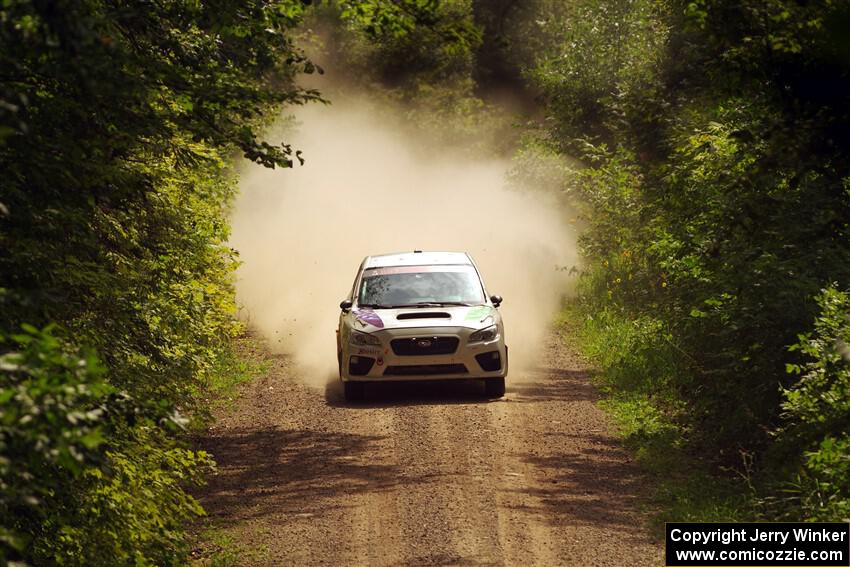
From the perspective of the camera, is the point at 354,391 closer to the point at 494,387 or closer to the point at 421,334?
the point at 421,334

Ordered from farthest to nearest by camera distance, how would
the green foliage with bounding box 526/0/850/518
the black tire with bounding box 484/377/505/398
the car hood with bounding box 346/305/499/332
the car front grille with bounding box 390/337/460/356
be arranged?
1. the black tire with bounding box 484/377/505/398
2. the car hood with bounding box 346/305/499/332
3. the car front grille with bounding box 390/337/460/356
4. the green foliage with bounding box 526/0/850/518

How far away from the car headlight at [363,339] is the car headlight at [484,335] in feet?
4.21

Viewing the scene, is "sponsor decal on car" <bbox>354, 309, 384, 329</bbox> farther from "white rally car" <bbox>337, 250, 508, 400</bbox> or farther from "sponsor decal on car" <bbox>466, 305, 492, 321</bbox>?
"sponsor decal on car" <bbox>466, 305, 492, 321</bbox>

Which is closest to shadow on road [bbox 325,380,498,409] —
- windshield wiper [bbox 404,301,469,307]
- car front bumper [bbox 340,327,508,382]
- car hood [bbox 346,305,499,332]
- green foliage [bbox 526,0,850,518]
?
car front bumper [bbox 340,327,508,382]

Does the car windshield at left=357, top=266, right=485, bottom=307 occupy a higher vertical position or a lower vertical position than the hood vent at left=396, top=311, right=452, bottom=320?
higher

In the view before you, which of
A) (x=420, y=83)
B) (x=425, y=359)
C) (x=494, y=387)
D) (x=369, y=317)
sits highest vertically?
(x=369, y=317)

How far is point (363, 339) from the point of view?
16734mm

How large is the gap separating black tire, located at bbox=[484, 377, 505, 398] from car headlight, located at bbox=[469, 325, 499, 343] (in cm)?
72

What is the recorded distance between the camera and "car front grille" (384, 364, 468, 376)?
16.7 meters

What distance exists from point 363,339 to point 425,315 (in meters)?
0.93

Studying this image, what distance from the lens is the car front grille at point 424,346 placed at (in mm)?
16594

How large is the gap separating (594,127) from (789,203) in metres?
21.8

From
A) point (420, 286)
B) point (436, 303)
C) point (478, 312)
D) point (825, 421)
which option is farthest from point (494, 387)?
point (825, 421)

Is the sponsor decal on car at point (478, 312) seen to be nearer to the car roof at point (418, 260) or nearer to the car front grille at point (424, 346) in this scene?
the car front grille at point (424, 346)
